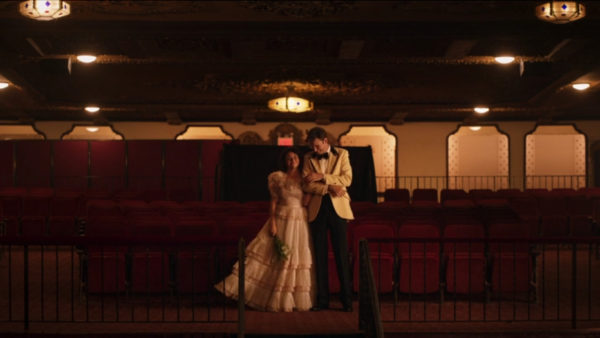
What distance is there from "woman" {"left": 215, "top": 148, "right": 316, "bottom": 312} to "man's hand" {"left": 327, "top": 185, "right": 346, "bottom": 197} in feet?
1.14

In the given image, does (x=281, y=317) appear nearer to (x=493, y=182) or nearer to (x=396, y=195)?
(x=396, y=195)

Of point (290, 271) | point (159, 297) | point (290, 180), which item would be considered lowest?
point (159, 297)

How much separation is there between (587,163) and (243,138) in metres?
11.6

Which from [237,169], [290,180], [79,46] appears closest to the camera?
[290,180]

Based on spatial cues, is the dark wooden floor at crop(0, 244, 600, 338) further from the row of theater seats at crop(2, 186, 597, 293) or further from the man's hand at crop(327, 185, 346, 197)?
the man's hand at crop(327, 185, 346, 197)

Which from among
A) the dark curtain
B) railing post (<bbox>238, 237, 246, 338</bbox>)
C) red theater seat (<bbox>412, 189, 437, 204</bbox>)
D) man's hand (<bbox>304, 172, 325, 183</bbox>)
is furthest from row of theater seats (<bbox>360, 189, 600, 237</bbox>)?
railing post (<bbox>238, 237, 246, 338</bbox>)

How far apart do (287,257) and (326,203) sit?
2.03 feet

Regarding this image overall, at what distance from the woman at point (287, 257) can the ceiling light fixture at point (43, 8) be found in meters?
3.04

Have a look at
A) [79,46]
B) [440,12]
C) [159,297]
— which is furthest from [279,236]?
[79,46]

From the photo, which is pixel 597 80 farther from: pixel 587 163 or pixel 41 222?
pixel 41 222

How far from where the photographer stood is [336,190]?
209 inches

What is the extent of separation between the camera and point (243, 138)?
2031 centimetres

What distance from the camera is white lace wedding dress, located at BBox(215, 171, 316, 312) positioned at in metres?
5.53


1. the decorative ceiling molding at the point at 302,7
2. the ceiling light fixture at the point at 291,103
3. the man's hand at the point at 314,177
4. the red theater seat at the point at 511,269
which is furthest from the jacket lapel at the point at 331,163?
the ceiling light fixture at the point at 291,103
